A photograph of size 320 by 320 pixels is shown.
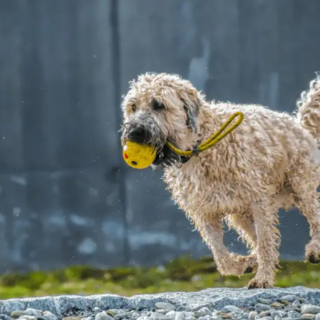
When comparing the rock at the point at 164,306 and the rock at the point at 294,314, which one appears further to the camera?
the rock at the point at 164,306

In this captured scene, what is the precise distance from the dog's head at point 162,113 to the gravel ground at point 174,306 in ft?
3.25

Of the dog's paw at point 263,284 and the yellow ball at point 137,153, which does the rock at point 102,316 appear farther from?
the dog's paw at point 263,284

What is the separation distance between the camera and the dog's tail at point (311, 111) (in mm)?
6977

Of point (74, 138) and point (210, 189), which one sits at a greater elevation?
point (74, 138)

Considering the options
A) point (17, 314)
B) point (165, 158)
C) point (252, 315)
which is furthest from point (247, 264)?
point (17, 314)

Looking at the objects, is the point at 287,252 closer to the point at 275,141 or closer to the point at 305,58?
the point at 275,141

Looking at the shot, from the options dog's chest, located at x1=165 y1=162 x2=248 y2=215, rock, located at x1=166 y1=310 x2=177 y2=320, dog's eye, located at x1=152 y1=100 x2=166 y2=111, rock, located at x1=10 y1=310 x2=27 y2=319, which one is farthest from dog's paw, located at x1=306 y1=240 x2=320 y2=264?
rock, located at x1=10 y1=310 x2=27 y2=319

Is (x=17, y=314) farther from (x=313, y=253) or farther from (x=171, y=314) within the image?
(x=313, y=253)

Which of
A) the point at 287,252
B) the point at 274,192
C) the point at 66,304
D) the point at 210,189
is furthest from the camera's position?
the point at 287,252

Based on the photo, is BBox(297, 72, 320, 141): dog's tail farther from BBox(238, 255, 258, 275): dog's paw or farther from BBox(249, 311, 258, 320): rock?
BBox(249, 311, 258, 320): rock

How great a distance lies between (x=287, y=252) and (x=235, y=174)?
136cm

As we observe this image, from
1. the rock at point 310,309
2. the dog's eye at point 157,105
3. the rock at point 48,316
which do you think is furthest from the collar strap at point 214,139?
the rock at point 48,316

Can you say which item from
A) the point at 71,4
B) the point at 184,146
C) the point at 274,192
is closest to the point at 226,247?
the point at 274,192

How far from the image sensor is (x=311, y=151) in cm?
676
